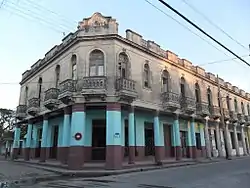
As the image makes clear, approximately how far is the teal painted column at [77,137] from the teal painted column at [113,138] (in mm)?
1811

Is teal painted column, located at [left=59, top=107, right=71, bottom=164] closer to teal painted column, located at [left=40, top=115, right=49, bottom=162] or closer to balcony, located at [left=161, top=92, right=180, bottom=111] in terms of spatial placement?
teal painted column, located at [left=40, top=115, right=49, bottom=162]

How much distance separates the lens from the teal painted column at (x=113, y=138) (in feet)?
52.4

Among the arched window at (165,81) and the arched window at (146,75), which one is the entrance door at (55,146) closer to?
the arched window at (146,75)

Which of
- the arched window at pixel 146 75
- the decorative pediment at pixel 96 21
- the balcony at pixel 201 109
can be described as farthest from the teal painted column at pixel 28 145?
the balcony at pixel 201 109

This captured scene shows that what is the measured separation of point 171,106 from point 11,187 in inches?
558

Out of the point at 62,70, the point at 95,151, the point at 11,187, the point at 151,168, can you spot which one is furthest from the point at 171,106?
the point at 11,187

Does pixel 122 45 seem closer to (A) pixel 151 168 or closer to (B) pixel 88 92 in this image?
(B) pixel 88 92

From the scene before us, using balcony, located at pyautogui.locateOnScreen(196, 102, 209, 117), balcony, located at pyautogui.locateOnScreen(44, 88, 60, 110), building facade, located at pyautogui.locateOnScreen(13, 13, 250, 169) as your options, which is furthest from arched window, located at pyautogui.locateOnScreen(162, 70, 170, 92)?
balcony, located at pyautogui.locateOnScreen(44, 88, 60, 110)

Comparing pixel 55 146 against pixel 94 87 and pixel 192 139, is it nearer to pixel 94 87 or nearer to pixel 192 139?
pixel 94 87

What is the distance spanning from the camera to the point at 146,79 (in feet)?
67.2

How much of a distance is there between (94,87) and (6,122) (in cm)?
4587

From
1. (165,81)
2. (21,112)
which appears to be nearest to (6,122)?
(21,112)

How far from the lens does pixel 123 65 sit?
1884 cm

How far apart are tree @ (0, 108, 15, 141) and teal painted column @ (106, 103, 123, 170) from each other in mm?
43589
